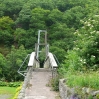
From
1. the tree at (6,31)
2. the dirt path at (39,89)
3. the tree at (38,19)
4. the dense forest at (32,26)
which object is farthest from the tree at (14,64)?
the dirt path at (39,89)

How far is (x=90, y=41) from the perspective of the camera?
1169 centimetres

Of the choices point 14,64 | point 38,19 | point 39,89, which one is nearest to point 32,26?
point 38,19

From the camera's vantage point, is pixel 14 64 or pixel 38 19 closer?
pixel 14 64

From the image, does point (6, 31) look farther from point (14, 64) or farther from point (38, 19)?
point (14, 64)

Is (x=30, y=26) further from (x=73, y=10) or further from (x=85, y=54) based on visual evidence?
(x=85, y=54)

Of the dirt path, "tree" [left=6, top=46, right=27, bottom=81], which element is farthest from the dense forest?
the dirt path

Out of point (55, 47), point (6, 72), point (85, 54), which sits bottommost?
point (6, 72)

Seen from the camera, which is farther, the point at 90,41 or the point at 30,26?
the point at 30,26

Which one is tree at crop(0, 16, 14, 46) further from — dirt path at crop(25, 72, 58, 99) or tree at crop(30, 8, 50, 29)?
dirt path at crop(25, 72, 58, 99)

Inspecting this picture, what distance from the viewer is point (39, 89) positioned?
12.0 meters

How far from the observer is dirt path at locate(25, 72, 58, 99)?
10661mm

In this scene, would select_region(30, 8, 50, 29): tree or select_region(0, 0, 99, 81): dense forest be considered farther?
select_region(30, 8, 50, 29): tree

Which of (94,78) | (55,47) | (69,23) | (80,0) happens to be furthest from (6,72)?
(94,78)

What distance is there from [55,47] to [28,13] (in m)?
17.9
